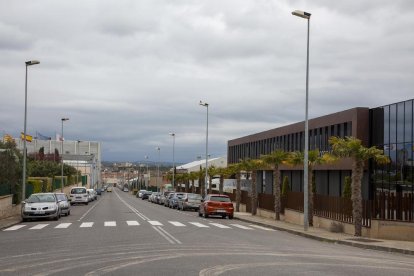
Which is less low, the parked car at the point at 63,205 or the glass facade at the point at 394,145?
the glass facade at the point at 394,145

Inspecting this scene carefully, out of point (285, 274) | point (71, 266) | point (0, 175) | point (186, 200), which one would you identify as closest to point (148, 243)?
point (71, 266)

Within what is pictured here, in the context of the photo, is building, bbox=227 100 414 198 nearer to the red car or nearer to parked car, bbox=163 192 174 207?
the red car

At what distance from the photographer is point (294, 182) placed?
57031mm

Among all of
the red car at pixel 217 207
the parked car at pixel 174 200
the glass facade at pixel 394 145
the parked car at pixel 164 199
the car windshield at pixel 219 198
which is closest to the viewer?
the glass facade at pixel 394 145

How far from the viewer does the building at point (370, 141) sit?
36.3 meters

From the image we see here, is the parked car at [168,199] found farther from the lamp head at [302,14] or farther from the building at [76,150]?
the building at [76,150]

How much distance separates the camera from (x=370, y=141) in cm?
4172

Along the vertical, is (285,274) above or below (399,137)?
below

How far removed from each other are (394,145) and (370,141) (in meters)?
4.03

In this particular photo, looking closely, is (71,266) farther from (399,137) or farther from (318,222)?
(399,137)

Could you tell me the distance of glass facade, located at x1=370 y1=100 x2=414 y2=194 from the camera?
3581 centimetres

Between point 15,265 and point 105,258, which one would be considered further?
point 105,258

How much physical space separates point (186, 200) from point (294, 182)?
445 inches

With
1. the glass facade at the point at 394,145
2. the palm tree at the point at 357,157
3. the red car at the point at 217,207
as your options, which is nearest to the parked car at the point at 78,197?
the red car at the point at 217,207
